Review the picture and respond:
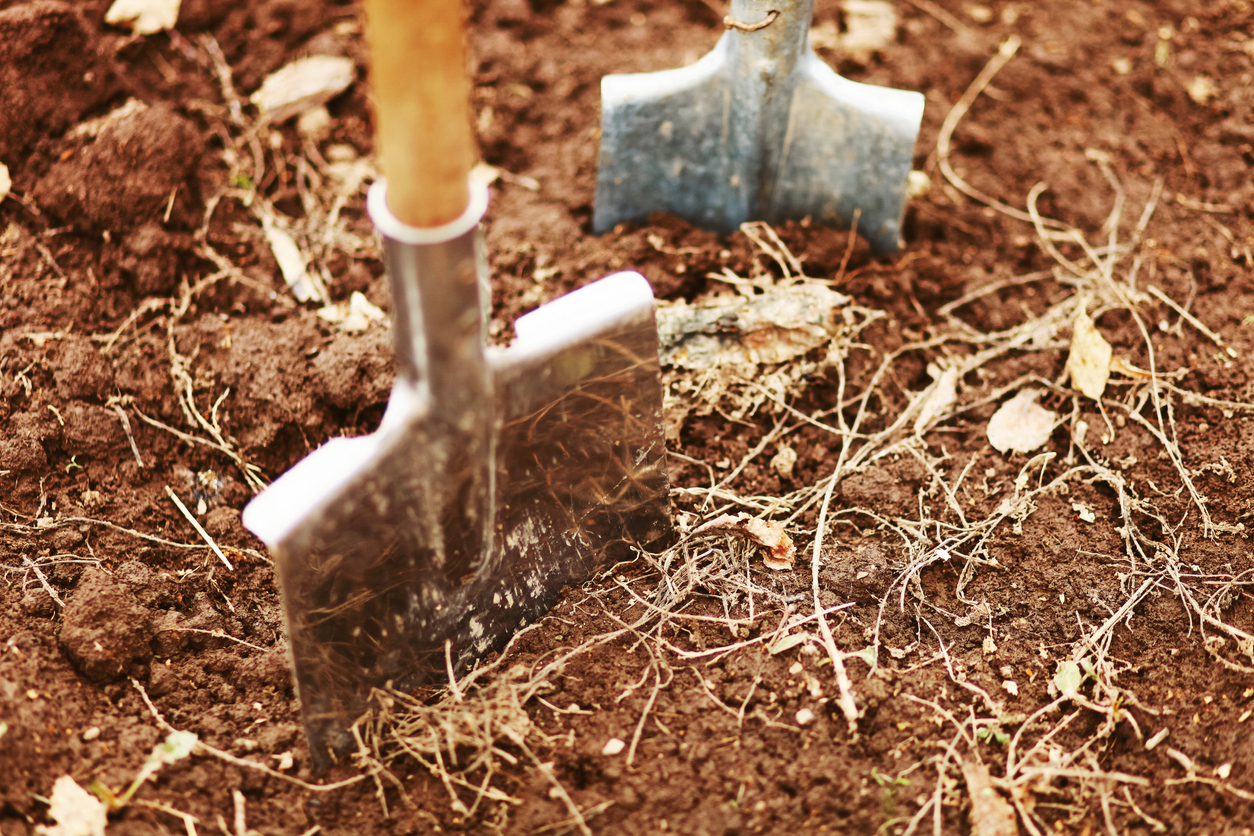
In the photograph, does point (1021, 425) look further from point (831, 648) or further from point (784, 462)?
point (831, 648)

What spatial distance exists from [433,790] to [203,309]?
3.59 ft

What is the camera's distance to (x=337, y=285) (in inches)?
80.1

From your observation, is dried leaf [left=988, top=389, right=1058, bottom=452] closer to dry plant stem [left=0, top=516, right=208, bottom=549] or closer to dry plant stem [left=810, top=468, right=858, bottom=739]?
dry plant stem [left=810, top=468, right=858, bottom=739]

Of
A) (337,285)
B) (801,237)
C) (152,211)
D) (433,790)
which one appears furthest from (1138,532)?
(152,211)

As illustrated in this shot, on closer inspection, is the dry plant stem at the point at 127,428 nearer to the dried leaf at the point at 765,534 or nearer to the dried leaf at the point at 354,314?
the dried leaf at the point at 354,314

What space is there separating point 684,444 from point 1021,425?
64 centimetres

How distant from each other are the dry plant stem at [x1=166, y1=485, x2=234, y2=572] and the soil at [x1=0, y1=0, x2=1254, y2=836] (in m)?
0.02

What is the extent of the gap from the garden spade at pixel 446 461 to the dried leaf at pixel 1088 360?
88 cm

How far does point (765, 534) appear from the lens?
1.65 meters

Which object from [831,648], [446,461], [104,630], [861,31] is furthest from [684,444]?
[861,31]

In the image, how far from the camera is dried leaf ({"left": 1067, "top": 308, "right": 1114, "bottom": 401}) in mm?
1882

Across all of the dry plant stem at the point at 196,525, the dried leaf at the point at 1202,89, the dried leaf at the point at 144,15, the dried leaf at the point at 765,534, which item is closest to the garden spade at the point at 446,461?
the dried leaf at the point at 765,534

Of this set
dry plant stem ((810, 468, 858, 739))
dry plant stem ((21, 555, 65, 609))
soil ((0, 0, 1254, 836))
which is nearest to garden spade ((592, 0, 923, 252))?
soil ((0, 0, 1254, 836))

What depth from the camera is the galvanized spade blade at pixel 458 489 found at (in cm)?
121
